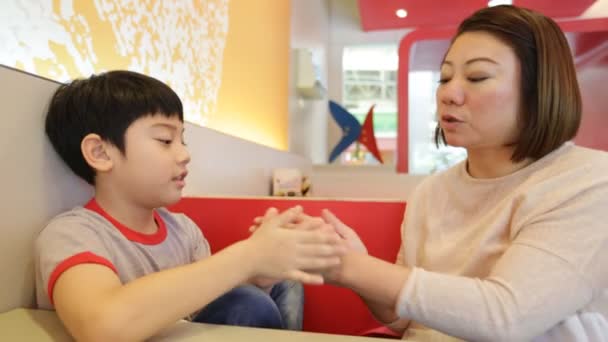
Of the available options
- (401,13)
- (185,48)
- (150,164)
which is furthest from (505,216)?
(401,13)

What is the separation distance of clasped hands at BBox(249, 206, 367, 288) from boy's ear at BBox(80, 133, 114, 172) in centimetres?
29

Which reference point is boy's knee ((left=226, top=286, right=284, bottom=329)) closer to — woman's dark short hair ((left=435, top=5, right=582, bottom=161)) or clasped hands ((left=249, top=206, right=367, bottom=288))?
clasped hands ((left=249, top=206, right=367, bottom=288))

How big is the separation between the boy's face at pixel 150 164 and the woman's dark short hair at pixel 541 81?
1.72 ft

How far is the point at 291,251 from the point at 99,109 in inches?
15.2

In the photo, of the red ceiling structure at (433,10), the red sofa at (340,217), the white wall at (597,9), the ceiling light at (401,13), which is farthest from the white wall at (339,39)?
the red sofa at (340,217)

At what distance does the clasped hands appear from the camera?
1.72 feet

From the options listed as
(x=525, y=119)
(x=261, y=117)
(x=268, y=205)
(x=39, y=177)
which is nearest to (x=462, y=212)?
(x=525, y=119)

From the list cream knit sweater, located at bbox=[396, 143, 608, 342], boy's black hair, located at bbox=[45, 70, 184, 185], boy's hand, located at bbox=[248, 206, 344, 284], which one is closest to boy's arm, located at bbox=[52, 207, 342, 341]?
boy's hand, located at bbox=[248, 206, 344, 284]

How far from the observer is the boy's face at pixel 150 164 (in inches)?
26.3

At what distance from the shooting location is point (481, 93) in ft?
2.06

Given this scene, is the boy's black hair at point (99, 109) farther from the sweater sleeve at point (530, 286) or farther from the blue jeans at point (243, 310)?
the sweater sleeve at point (530, 286)

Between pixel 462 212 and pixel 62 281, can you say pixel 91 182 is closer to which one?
pixel 62 281

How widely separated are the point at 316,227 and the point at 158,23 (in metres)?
0.84

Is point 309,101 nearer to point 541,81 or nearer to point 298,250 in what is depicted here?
point 541,81
